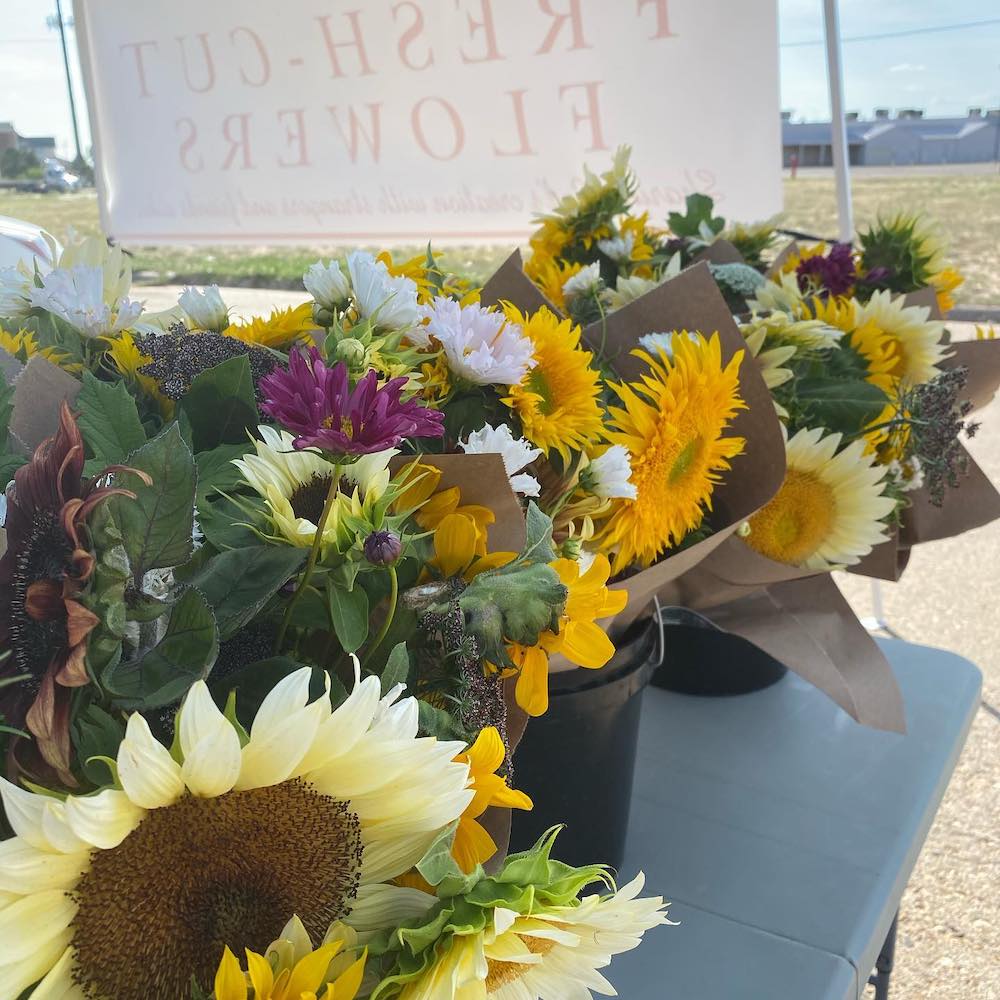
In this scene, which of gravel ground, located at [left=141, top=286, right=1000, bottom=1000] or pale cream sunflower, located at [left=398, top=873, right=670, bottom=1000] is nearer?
pale cream sunflower, located at [left=398, top=873, right=670, bottom=1000]

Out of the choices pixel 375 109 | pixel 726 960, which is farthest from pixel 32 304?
pixel 375 109

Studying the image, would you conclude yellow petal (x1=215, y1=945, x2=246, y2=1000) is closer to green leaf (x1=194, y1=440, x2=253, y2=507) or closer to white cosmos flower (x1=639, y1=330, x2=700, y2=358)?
green leaf (x1=194, y1=440, x2=253, y2=507)

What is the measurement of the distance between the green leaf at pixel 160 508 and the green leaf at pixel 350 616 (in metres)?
0.05

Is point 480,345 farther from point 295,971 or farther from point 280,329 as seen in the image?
point 295,971

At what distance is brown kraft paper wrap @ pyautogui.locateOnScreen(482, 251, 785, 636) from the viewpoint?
615 millimetres

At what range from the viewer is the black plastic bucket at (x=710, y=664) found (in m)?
0.90

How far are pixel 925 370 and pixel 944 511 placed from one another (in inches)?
5.1

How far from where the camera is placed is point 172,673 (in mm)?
292

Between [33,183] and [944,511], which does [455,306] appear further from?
[33,183]

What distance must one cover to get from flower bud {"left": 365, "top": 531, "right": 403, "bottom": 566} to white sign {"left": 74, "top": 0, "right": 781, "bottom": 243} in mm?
1462

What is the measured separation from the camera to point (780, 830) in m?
0.74

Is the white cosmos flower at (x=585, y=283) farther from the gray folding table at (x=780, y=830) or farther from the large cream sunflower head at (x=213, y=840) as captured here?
the large cream sunflower head at (x=213, y=840)

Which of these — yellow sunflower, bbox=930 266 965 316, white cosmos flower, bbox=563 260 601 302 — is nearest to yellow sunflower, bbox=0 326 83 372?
white cosmos flower, bbox=563 260 601 302

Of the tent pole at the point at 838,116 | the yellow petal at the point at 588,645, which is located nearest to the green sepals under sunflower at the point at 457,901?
the yellow petal at the point at 588,645
